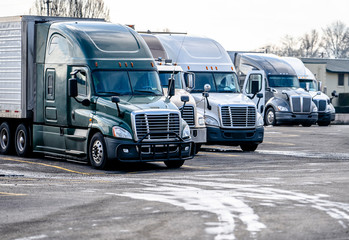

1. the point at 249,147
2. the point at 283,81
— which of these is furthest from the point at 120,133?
the point at 283,81

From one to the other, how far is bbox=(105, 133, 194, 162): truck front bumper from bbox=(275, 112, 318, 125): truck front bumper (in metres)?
19.7

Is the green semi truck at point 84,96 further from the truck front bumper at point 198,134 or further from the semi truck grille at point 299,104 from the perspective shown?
the semi truck grille at point 299,104

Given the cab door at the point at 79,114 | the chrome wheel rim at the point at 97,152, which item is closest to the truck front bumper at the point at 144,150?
the chrome wheel rim at the point at 97,152

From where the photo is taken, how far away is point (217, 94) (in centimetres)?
2377

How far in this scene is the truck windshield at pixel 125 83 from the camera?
59.7 feet

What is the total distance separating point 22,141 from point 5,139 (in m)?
0.99

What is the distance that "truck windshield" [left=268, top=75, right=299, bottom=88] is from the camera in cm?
3672

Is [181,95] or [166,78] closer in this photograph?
[181,95]

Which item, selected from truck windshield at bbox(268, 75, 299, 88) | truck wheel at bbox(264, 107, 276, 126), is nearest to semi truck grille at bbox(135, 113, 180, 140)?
truck windshield at bbox(268, 75, 299, 88)

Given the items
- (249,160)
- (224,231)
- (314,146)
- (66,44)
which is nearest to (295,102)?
(314,146)

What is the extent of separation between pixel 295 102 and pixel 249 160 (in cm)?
1729

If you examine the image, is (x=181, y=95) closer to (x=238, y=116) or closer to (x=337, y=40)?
(x=238, y=116)

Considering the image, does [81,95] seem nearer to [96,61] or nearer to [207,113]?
[96,61]

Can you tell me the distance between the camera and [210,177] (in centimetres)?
1539
